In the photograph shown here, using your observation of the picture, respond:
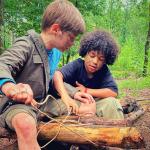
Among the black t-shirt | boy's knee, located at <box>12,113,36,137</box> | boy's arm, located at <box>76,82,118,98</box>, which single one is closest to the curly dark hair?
the black t-shirt

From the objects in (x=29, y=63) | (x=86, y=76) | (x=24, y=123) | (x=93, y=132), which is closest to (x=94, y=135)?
(x=93, y=132)

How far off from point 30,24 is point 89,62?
43.8 ft

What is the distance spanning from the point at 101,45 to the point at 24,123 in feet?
5.95

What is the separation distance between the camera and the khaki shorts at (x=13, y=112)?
369cm

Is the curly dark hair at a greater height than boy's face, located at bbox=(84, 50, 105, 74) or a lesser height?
greater

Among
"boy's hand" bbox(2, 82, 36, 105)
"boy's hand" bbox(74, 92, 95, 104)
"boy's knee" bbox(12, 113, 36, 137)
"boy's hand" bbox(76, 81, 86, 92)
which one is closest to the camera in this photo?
"boy's hand" bbox(2, 82, 36, 105)

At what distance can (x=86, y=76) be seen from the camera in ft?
16.8

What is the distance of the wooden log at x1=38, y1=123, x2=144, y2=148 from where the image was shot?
375cm

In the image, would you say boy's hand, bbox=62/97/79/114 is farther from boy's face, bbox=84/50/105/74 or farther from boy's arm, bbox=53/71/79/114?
boy's face, bbox=84/50/105/74

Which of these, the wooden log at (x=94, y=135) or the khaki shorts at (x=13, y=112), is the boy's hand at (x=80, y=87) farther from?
the khaki shorts at (x=13, y=112)

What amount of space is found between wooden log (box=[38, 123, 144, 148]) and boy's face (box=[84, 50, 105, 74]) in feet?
3.60

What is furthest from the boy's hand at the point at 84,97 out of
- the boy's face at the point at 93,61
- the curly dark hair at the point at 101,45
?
the curly dark hair at the point at 101,45

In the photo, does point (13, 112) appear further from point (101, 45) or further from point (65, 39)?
point (101, 45)

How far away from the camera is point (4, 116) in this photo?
384 centimetres
